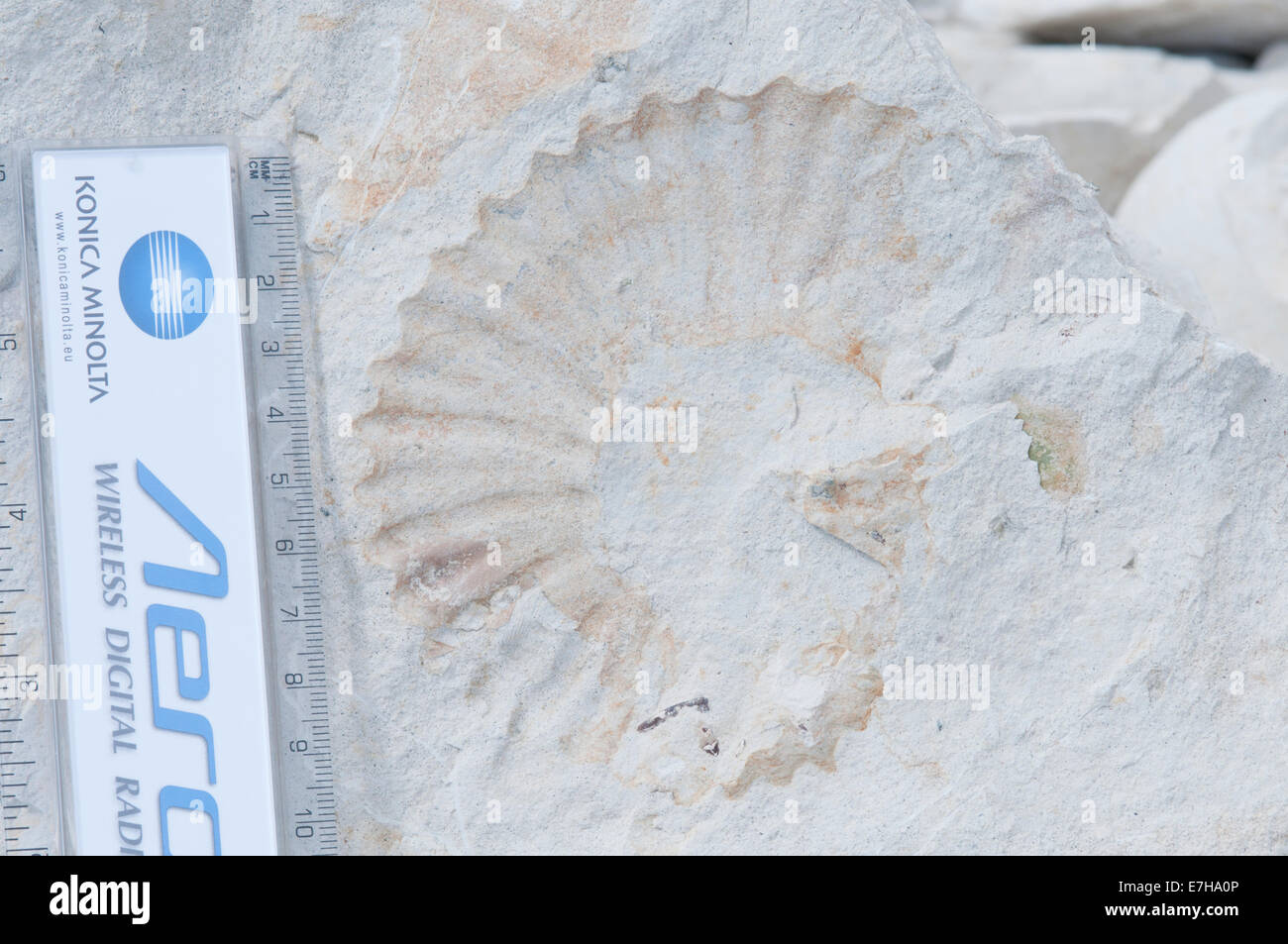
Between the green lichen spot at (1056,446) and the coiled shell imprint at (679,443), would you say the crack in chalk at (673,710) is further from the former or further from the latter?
the green lichen spot at (1056,446)

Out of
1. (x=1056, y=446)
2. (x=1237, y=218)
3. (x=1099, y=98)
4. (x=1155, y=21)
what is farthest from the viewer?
(x=1155, y=21)

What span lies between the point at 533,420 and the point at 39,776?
0.84 meters

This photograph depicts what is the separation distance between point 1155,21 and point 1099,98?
0.31 meters

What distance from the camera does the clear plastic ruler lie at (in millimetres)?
1703

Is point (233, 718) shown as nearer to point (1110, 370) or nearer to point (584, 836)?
point (584, 836)

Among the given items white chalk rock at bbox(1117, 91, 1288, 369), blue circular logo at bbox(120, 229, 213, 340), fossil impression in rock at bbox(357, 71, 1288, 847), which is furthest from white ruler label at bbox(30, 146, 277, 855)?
white chalk rock at bbox(1117, 91, 1288, 369)

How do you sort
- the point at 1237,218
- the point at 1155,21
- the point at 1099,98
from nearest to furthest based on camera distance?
the point at 1237,218
the point at 1099,98
the point at 1155,21

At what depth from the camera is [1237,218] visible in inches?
90.5

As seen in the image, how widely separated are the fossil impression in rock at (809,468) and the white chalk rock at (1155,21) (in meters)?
1.37

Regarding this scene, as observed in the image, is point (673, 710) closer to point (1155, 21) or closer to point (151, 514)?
point (151, 514)

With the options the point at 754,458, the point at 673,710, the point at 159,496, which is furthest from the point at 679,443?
the point at 159,496

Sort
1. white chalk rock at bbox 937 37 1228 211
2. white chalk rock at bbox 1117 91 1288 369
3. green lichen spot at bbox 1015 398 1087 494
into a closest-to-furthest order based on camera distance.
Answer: green lichen spot at bbox 1015 398 1087 494 → white chalk rock at bbox 1117 91 1288 369 → white chalk rock at bbox 937 37 1228 211

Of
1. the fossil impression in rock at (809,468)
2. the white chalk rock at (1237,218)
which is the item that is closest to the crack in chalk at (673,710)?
the fossil impression in rock at (809,468)

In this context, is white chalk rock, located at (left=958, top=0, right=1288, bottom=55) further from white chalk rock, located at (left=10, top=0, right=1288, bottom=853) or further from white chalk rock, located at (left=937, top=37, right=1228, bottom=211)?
white chalk rock, located at (left=10, top=0, right=1288, bottom=853)
